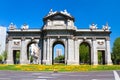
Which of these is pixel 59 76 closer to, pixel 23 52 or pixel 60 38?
pixel 60 38

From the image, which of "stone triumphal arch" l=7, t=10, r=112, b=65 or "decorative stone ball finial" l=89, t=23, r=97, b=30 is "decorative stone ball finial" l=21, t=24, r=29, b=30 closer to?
"stone triumphal arch" l=7, t=10, r=112, b=65

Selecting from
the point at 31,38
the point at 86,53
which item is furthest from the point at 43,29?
the point at 86,53

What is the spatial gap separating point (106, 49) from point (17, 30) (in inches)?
1171

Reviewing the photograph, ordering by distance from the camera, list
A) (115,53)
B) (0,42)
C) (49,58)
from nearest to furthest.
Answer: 1. (49,58)
2. (115,53)
3. (0,42)

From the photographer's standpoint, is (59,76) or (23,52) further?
(23,52)

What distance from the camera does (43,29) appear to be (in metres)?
76.9

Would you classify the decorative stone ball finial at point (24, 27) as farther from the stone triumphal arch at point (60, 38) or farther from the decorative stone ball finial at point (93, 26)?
the decorative stone ball finial at point (93, 26)

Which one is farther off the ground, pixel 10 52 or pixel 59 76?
pixel 10 52

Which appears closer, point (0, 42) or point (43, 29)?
point (43, 29)

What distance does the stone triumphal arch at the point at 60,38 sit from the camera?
76000mm

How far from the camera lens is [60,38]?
76.4 metres

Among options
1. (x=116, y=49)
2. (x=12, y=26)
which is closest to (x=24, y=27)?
(x=12, y=26)

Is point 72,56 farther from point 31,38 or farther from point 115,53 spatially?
point 115,53

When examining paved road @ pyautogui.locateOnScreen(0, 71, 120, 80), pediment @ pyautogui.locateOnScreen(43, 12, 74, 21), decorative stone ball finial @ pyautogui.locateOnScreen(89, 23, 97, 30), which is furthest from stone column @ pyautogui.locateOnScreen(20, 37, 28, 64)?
paved road @ pyautogui.locateOnScreen(0, 71, 120, 80)
